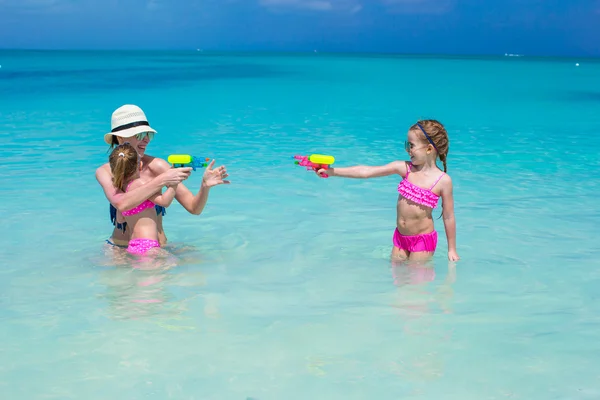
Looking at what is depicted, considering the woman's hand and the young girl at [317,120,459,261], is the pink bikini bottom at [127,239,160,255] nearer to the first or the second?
the woman's hand

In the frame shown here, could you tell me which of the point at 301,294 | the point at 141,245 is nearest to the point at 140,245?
the point at 141,245

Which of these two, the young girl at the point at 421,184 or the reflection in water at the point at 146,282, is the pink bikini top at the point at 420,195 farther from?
the reflection in water at the point at 146,282

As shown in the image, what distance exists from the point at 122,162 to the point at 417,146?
1.91m

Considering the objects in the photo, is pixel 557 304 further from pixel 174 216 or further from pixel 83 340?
pixel 174 216

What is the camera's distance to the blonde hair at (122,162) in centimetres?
452

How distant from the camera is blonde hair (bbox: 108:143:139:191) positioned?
4516 mm

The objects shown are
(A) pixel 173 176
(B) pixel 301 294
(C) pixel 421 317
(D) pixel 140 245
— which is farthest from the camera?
(D) pixel 140 245

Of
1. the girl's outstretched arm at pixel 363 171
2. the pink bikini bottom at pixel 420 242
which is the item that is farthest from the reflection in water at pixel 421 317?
the girl's outstretched arm at pixel 363 171

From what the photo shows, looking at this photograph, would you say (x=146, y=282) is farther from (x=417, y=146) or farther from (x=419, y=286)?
(x=417, y=146)

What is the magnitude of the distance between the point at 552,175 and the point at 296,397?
22.1ft

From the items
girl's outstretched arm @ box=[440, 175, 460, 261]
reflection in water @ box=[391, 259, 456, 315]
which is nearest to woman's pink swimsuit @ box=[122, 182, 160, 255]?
reflection in water @ box=[391, 259, 456, 315]

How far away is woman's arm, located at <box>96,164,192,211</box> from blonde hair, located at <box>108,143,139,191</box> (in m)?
0.09

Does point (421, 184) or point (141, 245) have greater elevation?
point (421, 184)

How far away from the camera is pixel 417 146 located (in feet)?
15.4
